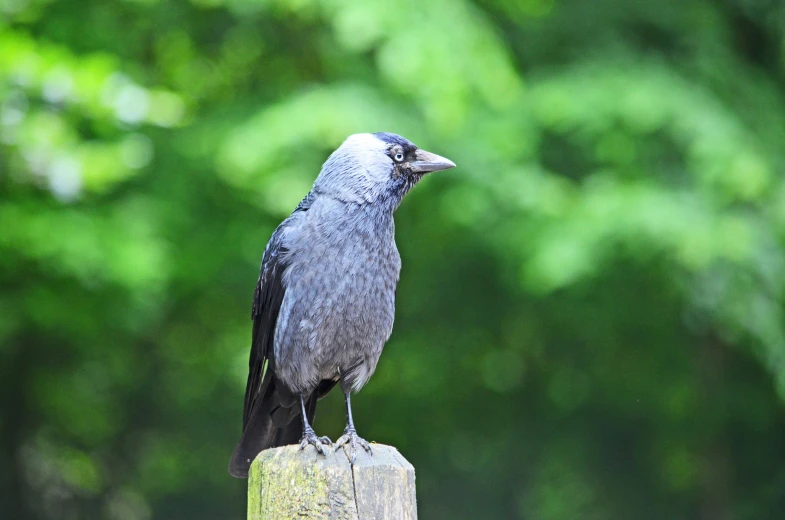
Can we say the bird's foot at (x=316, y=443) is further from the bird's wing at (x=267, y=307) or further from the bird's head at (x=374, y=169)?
the bird's head at (x=374, y=169)

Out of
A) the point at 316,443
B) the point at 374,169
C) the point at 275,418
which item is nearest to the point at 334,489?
the point at 316,443

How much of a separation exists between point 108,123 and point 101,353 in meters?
2.88

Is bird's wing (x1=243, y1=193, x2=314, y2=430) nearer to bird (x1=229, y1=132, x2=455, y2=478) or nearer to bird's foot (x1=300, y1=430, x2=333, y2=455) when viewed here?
bird (x1=229, y1=132, x2=455, y2=478)

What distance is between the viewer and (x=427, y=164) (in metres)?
4.19

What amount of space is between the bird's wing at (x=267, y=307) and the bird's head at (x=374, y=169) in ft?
0.57

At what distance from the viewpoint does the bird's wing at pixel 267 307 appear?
4.10 meters

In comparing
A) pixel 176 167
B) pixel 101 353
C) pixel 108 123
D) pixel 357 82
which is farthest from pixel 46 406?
pixel 357 82

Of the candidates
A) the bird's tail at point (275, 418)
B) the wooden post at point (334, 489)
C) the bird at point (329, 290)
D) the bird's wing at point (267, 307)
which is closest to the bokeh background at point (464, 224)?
the bird's wing at point (267, 307)

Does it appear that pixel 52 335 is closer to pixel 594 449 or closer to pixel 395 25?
pixel 395 25

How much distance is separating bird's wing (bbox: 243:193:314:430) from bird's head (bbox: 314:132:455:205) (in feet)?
0.57

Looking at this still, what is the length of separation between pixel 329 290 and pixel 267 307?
438 millimetres

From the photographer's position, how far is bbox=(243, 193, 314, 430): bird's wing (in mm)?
4102

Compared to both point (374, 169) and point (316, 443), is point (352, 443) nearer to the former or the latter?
point (316, 443)

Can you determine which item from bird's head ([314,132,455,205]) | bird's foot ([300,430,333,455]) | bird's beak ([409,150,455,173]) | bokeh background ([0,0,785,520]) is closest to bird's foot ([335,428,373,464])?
bird's foot ([300,430,333,455])
